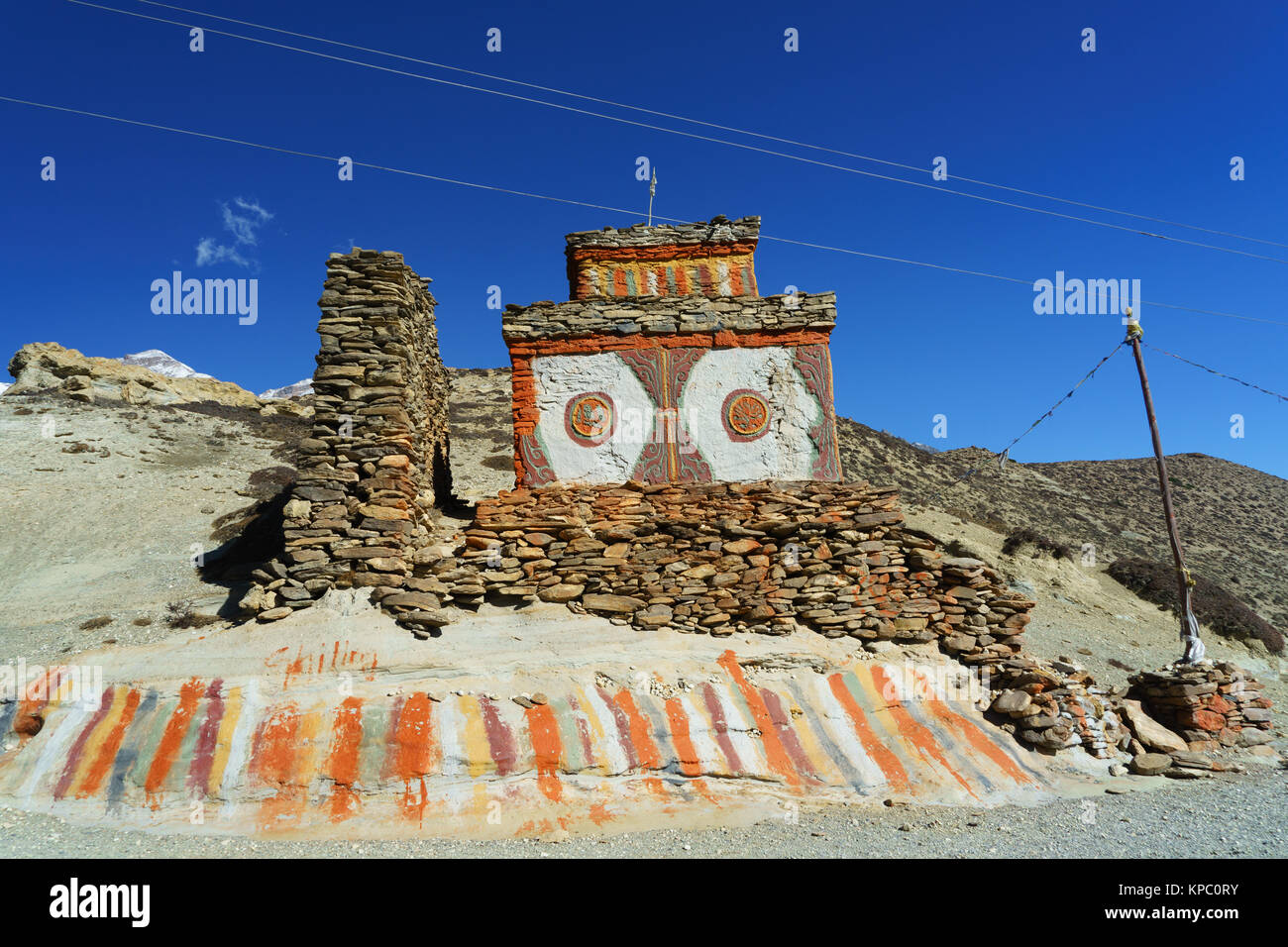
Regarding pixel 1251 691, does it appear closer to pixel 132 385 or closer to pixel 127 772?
pixel 127 772

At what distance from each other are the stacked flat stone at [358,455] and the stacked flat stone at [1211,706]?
11.4 meters

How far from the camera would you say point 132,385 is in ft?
102

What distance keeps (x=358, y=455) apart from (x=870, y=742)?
25.4ft

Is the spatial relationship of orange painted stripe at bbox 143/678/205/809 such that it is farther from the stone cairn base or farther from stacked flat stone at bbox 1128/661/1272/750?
stacked flat stone at bbox 1128/661/1272/750

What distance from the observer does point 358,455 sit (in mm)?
9250

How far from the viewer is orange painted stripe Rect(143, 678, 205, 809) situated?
6.95 metres

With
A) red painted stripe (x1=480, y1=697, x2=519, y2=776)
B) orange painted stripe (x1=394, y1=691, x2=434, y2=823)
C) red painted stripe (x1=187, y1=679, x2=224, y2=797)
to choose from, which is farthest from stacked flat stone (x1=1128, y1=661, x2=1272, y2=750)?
red painted stripe (x1=187, y1=679, x2=224, y2=797)

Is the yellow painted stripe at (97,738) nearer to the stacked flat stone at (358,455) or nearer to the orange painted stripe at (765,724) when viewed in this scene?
the stacked flat stone at (358,455)

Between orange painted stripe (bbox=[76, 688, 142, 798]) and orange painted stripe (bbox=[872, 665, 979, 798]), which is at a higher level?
orange painted stripe (bbox=[76, 688, 142, 798])

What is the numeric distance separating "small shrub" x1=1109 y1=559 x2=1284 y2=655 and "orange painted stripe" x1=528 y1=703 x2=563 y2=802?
20487mm

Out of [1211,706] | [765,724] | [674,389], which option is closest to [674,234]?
[674,389]

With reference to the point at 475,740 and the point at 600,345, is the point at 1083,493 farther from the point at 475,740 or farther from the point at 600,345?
the point at 475,740
